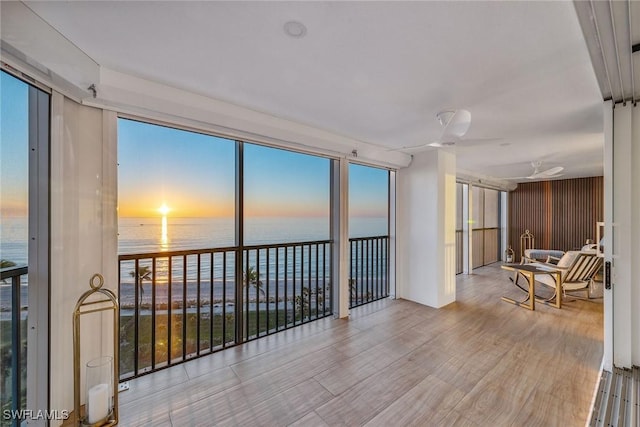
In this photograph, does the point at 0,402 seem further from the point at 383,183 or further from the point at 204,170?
the point at 383,183

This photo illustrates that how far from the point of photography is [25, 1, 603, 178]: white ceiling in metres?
1.32

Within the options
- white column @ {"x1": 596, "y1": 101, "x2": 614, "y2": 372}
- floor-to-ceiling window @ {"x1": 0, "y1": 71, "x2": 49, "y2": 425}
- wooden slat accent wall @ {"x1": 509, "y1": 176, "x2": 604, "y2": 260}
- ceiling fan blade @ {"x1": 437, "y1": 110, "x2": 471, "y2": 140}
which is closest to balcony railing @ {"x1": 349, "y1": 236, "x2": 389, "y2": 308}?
ceiling fan blade @ {"x1": 437, "y1": 110, "x2": 471, "y2": 140}

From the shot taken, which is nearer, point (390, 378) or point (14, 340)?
point (14, 340)

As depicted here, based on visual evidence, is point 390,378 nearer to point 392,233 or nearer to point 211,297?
point 211,297

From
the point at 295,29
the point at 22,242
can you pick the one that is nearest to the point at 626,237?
the point at 295,29

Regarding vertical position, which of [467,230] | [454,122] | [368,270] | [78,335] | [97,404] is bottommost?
[97,404]

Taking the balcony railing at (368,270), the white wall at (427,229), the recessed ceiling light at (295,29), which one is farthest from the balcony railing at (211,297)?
the recessed ceiling light at (295,29)

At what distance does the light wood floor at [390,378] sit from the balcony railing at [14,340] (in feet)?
1.92

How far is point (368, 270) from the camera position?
4215 mm

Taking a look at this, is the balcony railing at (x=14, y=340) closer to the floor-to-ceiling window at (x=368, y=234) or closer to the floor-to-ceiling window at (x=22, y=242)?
the floor-to-ceiling window at (x=22, y=242)

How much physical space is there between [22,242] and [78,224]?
28 centimetres

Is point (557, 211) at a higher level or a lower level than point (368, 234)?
higher

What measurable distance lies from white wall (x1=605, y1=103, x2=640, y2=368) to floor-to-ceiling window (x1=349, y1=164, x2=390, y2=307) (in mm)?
2525

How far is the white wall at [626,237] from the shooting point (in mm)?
2180
